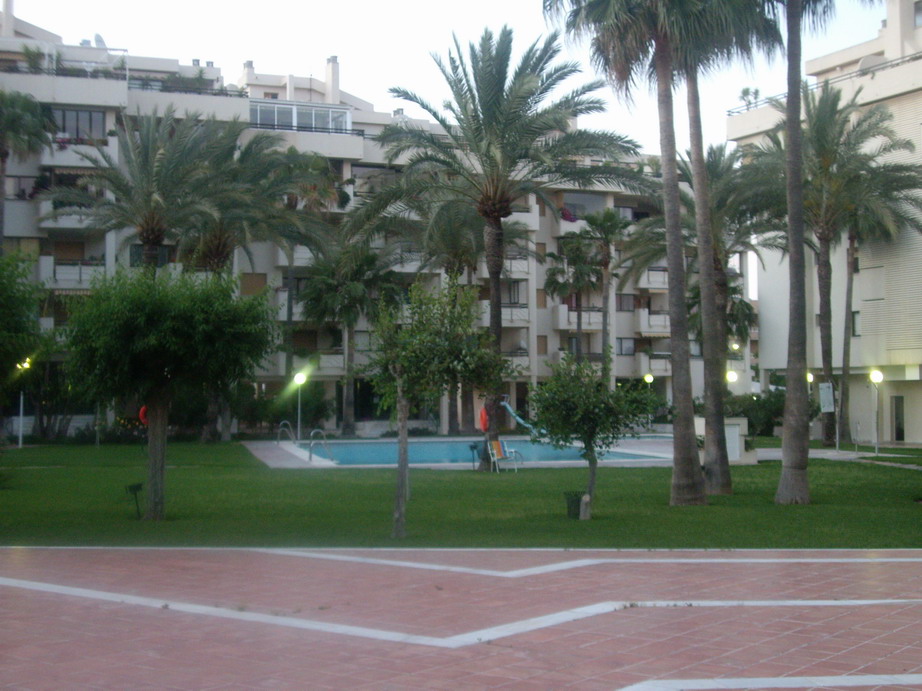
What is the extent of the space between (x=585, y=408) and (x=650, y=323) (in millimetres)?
41476

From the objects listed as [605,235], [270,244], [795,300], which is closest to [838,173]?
[605,235]

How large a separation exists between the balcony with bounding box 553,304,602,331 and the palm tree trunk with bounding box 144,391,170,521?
3918 cm

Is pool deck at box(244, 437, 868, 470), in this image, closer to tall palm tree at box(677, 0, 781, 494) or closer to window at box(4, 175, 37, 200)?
tall palm tree at box(677, 0, 781, 494)

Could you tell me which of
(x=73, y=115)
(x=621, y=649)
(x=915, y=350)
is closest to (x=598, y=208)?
(x=915, y=350)

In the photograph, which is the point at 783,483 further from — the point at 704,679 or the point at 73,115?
the point at 73,115

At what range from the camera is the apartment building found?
44.2 meters

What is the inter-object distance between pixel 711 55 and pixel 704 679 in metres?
15.6

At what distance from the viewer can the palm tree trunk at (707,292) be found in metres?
19.7

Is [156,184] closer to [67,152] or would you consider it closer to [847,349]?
[67,152]

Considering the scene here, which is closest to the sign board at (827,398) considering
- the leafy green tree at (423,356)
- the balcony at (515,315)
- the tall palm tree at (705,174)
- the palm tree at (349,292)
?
the tall palm tree at (705,174)

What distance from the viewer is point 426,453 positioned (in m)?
37.5

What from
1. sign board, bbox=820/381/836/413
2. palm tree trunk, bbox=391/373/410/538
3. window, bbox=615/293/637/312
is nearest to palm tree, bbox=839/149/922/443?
sign board, bbox=820/381/836/413

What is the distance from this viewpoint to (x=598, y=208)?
2253 inches

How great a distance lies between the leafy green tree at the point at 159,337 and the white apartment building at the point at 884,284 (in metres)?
30.7
